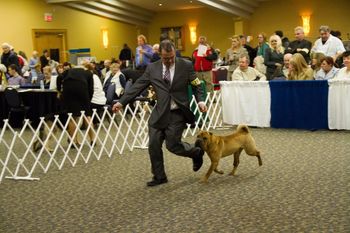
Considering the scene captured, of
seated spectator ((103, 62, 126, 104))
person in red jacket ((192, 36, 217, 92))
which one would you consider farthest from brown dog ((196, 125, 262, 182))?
person in red jacket ((192, 36, 217, 92))

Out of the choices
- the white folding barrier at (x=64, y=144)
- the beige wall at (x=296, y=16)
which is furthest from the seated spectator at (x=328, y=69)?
the beige wall at (x=296, y=16)

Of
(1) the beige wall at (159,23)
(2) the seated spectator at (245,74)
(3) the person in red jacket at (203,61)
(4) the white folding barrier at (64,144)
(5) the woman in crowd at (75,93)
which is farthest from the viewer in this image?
(1) the beige wall at (159,23)

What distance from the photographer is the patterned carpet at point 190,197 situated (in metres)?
3.30

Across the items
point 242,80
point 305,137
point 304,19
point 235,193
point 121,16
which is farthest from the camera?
point 121,16

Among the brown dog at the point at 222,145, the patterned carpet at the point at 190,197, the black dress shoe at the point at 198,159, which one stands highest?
the brown dog at the point at 222,145

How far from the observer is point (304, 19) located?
1591cm

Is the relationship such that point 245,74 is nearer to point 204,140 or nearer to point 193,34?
point 204,140

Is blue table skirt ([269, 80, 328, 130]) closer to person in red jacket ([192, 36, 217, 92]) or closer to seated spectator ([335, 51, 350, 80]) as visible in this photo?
seated spectator ([335, 51, 350, 80])

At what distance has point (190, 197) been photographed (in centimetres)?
391

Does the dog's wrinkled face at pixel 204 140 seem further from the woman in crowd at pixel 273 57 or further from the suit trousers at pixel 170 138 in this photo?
the woman in crowd at pixel 273 57

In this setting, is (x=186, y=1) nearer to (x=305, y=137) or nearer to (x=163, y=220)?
(x=305, y=137)

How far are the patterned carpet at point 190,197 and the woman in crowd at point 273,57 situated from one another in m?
2.62

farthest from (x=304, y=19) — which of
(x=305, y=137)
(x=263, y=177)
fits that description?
(x=263, y=177)

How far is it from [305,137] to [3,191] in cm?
362
